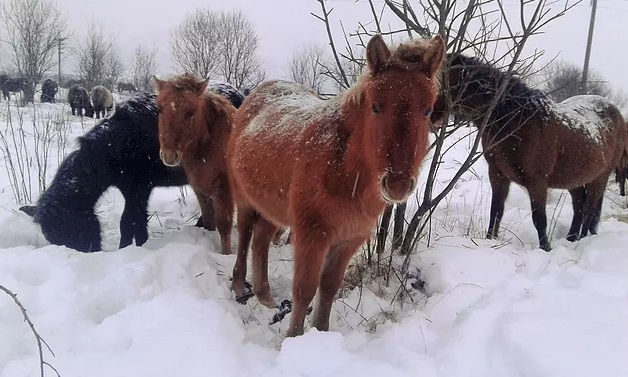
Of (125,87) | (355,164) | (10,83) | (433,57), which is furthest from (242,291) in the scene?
(125,87)

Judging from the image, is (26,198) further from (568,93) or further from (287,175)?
(568,93)

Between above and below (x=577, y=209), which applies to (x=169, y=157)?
above

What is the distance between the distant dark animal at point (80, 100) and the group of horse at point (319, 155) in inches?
871

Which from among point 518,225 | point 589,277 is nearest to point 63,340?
point 589,277


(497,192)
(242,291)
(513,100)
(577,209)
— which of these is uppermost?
(513,100)

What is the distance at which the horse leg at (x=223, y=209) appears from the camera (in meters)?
4.77

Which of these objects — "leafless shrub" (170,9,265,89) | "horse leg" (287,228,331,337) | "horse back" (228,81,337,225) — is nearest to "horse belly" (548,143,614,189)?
"horse back" (228,81,337,225)

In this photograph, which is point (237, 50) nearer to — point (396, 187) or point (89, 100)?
point (89, 100)

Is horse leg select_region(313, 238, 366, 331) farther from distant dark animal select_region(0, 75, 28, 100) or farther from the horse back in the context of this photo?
distant dark animal select_region(0, 75, 28, 100)

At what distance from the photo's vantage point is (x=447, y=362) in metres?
2.31

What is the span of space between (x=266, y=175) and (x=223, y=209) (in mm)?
1762

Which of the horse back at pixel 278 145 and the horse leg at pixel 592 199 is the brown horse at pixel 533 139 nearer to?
the horse leg at pixel 592 199

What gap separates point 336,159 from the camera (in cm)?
263

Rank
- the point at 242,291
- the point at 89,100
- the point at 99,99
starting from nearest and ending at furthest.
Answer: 1. the point at 242,291
2. the point at 99,99
3. the point at 89,100
